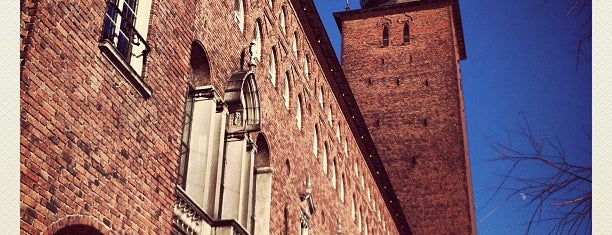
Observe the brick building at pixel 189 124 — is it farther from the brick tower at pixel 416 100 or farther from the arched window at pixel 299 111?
the brick tower at pixel 416 100

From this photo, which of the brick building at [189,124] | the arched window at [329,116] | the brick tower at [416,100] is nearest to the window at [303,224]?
the brick building at [189,124]

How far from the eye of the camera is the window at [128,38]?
24.2ft

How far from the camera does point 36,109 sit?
5.97 meters

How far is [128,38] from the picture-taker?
795 centimetres

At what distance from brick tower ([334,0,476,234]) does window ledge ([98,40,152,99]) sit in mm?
28096

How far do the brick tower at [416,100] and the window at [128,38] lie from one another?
27830 millimetres

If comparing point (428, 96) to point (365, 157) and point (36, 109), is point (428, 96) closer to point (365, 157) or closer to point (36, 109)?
point (365, 157)

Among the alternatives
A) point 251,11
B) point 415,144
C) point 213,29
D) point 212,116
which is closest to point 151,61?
point 212,116

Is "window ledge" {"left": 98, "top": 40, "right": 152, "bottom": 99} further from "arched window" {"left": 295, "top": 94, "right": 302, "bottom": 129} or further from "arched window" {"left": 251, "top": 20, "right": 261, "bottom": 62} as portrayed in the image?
"arched window" {"left": 295, "top": 94, "right": 302, "bottom": 129}

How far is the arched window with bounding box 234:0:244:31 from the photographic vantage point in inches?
555

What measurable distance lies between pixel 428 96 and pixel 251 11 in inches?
905

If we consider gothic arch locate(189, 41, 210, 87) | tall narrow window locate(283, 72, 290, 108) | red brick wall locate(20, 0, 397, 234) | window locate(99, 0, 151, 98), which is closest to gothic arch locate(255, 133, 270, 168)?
tall narrow window locate(283, 72, 290, 108)

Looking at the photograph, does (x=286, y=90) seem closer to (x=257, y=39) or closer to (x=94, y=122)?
(x=257, y=39)

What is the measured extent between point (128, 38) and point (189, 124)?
320cm
